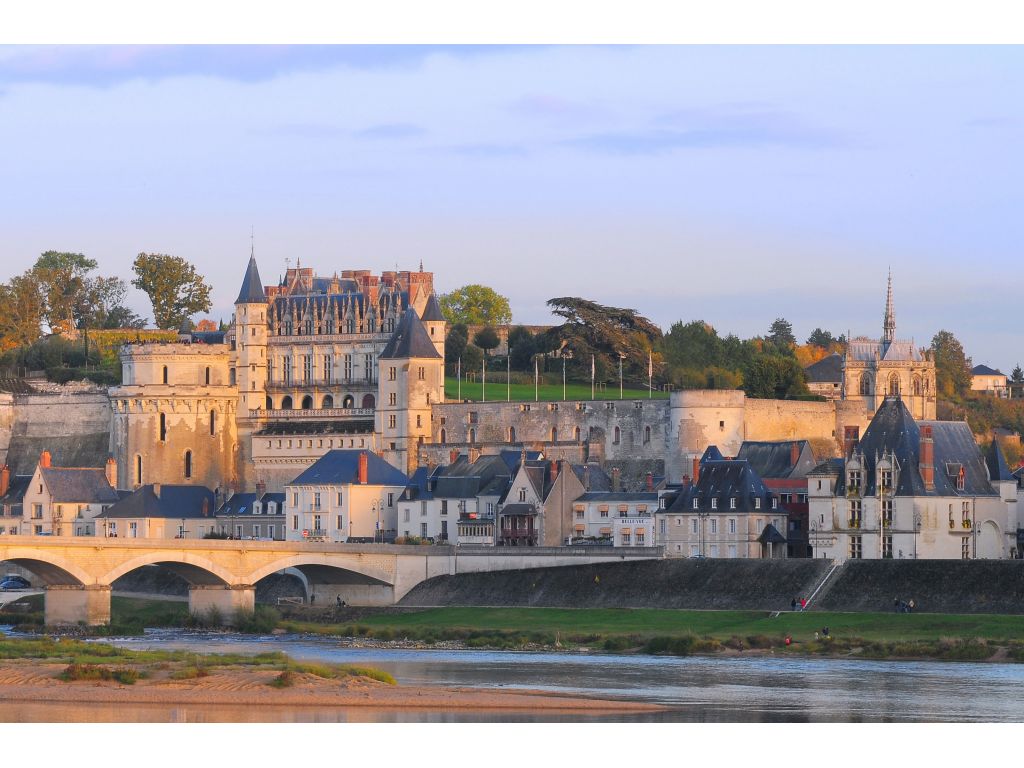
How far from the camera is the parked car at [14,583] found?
315 ft

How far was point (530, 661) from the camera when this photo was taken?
63.8 metres

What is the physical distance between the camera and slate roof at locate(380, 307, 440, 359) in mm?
103938

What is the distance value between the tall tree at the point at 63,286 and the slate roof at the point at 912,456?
74.6 m

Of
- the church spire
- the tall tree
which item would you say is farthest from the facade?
the tall tree

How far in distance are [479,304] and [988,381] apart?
32376 mm

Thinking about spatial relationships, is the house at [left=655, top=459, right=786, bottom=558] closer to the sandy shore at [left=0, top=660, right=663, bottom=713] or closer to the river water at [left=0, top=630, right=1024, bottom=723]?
the river water at [left=0, top=630, right=1024, bottom=723]

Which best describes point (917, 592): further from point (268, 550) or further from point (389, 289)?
point (389, 289)

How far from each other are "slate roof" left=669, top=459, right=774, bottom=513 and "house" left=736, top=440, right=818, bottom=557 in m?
0.91

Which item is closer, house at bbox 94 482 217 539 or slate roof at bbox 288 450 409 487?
slate roof at bbox 288 450 409 487

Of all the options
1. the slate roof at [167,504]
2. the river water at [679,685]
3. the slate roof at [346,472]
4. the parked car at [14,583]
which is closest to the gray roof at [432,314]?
the slate roof at [346,472]

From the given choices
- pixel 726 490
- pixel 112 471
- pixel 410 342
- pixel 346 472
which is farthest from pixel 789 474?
pixel 112 471

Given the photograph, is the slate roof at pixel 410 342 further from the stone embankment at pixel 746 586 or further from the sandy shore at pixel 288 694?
the sandy shore at pixel 288 694

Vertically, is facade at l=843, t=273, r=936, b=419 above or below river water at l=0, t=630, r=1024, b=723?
above

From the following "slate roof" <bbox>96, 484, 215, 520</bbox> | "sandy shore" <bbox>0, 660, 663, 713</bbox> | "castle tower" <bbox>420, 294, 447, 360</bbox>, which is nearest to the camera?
"sandy shore" <bbox>0, 660, 663, 713</bbox>
